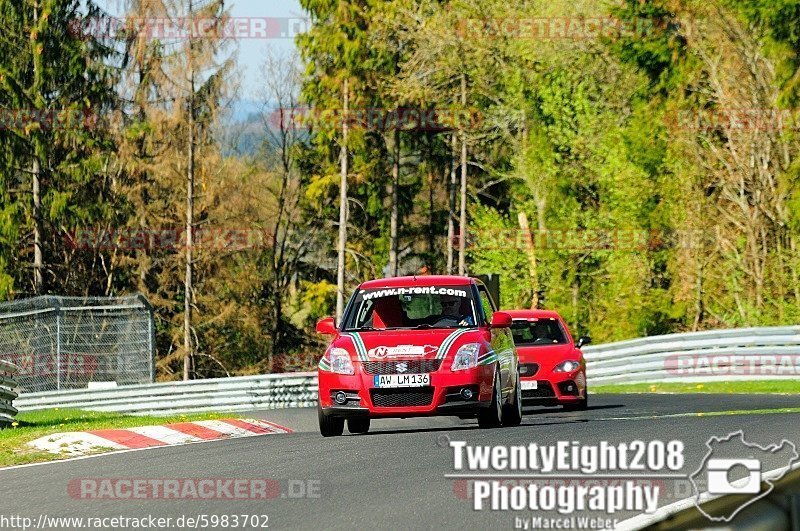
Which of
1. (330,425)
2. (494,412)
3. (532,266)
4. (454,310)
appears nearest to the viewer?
(494,412)

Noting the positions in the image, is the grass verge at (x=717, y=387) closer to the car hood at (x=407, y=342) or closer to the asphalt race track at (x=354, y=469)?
the asphalt race track at (x=354, y=469)

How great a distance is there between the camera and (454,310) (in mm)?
15258

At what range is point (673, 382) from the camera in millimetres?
31141

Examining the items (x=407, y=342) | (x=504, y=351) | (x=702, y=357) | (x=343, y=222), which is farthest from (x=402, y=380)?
(x=343, y=222)

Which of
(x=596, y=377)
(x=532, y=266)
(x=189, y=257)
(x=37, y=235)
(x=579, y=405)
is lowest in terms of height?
(x=596, y=377)

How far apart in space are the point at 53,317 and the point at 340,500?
17483mm

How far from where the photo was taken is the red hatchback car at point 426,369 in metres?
14.1

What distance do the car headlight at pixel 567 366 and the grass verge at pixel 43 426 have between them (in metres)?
4.95

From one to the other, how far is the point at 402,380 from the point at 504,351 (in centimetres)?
164

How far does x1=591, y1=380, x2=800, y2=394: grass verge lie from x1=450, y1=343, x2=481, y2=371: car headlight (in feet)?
43.6

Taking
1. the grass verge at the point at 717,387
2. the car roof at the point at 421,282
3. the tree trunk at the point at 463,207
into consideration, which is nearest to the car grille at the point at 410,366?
the car roof at the point at 421,282

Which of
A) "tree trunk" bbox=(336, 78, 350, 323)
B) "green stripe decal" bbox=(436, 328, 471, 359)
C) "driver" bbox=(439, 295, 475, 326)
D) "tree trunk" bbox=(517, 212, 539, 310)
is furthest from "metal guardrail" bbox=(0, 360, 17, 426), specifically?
"tree trunk" bbox=(336, 78, 350, 323)

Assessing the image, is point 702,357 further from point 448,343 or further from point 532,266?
point 532,266

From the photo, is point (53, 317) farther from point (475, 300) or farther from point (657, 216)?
point (657, 216)
